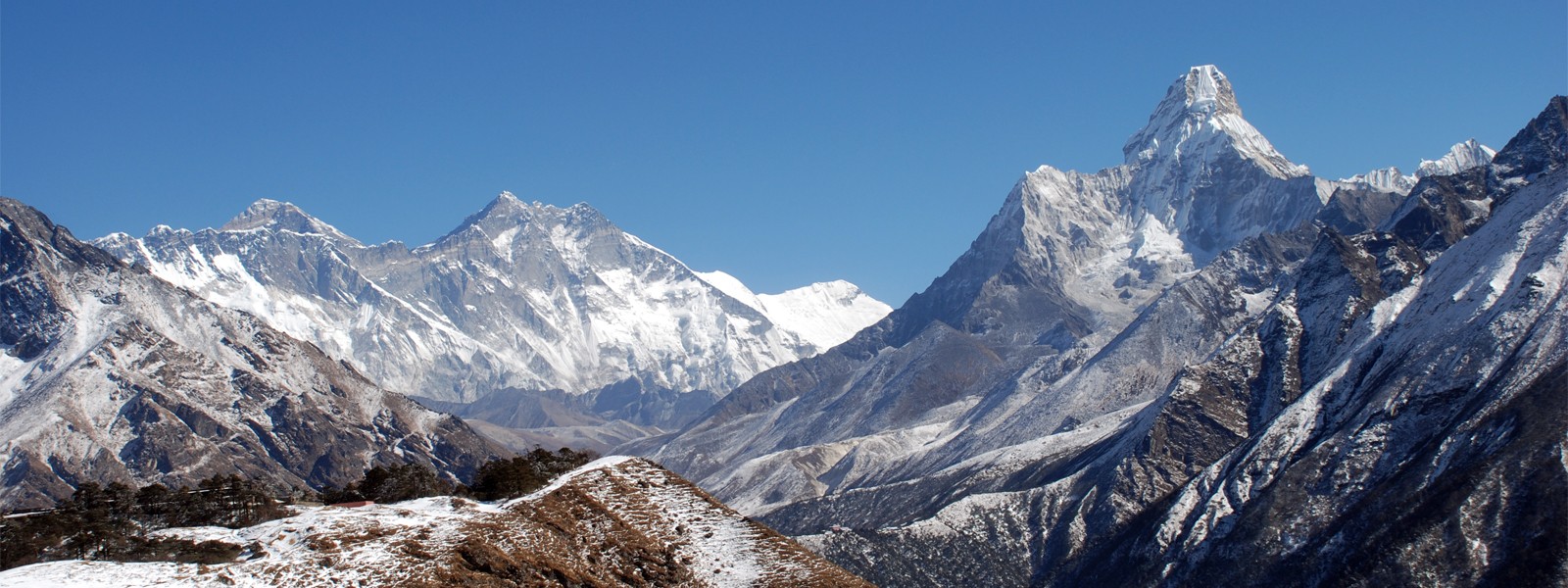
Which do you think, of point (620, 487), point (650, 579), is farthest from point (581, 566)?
point (620, 487)

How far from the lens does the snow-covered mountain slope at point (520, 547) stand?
221 ft

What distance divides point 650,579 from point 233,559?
20.1 metres

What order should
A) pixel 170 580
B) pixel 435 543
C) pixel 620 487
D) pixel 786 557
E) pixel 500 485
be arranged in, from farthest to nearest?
pixel 500 485
pixel 620 487
pixel 786 557
pixel 435 543
pixel 170 580

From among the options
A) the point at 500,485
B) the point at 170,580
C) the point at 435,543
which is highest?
the point at 500,485

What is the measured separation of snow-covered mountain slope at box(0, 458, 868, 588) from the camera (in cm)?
6738

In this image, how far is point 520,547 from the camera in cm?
7388

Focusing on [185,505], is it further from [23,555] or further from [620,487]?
[620,487]

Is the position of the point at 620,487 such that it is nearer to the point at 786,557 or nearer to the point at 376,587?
the point at 786,557

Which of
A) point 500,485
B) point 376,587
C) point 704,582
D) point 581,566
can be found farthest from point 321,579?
point 500,485

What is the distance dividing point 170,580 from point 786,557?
3020 centimetres

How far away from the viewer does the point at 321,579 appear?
67.4 meters

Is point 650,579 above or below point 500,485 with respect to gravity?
below

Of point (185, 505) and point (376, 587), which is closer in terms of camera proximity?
point (376, 587)

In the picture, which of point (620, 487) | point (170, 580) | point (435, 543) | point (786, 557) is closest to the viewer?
point (170, 580)
